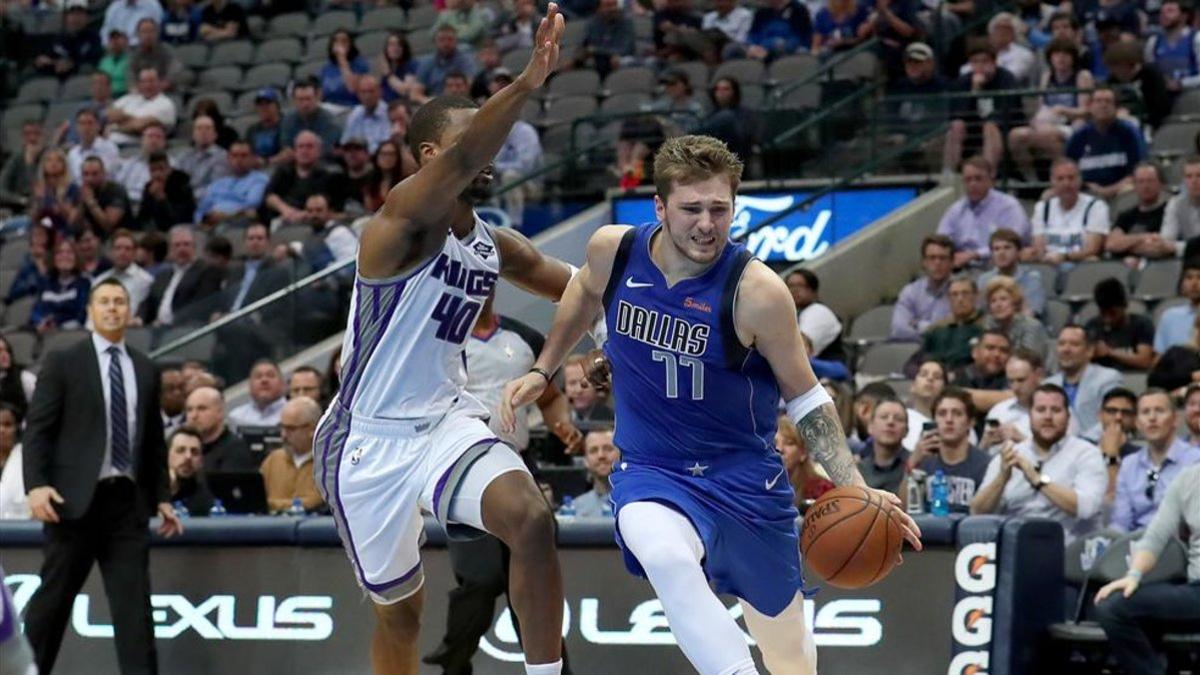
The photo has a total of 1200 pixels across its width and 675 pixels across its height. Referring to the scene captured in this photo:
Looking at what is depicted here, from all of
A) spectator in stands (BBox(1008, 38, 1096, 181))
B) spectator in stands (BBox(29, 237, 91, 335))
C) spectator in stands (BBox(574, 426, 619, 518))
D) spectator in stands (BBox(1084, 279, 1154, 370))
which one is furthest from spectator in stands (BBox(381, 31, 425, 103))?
spectator in stands (BBox(574, 426, 619, 518))

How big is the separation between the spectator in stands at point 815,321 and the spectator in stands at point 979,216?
1.24m

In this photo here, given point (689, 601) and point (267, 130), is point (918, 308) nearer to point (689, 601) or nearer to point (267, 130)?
point (267, 130)

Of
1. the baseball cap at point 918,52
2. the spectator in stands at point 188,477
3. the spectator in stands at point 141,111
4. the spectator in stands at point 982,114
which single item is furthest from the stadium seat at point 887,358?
the spectator in stands at point 141,111

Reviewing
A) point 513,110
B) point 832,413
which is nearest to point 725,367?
point 832,413

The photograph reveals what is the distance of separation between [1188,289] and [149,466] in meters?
6.34

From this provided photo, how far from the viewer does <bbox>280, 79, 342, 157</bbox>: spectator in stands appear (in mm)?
18891

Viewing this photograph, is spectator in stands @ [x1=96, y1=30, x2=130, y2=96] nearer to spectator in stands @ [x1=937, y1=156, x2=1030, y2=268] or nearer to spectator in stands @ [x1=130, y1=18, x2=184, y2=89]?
spectator in stands @ [x1=130, y1=18, x2=184, y2=89]

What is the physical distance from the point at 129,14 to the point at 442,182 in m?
16.3

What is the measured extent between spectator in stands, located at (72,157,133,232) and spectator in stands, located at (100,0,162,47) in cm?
362

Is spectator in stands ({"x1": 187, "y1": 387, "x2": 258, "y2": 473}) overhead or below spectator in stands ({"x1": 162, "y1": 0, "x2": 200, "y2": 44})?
below

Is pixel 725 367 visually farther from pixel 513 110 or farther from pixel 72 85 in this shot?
pixel 72 85

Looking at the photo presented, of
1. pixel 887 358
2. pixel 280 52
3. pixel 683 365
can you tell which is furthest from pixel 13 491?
pixel 280 52

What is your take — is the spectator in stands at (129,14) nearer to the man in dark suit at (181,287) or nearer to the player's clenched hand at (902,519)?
the man in dark suit at (181,287)

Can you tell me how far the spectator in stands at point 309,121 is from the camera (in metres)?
18.9
